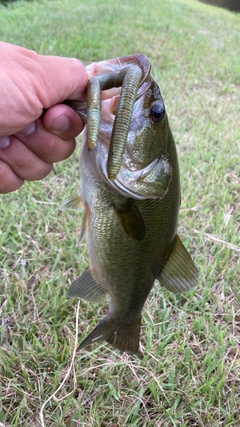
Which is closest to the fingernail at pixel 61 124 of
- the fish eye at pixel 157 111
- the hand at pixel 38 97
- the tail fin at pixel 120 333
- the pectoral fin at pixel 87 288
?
the hand at pixel 38 97

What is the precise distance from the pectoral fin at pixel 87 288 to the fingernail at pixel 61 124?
485 mm

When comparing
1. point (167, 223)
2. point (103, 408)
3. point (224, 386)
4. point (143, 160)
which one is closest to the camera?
point (143, 160)

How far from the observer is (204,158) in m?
2.96

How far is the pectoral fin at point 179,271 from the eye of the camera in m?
1.27

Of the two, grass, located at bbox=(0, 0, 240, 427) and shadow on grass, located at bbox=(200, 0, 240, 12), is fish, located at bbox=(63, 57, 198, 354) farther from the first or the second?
shadow on grass, located at bbox=(200, 0, 240, 12)

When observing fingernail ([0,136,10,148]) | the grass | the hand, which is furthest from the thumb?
the grass

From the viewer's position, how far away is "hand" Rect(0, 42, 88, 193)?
43.4 inches

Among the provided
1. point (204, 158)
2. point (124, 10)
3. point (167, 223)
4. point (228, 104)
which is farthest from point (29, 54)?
point (124, 10)

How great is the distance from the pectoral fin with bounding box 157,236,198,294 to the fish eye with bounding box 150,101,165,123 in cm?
40

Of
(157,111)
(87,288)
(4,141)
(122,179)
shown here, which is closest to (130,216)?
(122,179)

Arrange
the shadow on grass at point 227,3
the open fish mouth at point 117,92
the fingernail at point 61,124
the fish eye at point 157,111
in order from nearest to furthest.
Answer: the open fish mouth at point 117,92 → the fish eye at point 157,111 → the fingernail at point 61,124 → the shadow on grass at point 227,3

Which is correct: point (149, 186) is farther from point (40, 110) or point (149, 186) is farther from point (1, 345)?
point (1, 345)

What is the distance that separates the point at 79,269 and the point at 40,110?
3.11 feet

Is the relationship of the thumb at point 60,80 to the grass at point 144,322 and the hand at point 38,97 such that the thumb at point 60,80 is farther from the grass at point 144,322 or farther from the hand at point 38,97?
the grass at point 144,322
